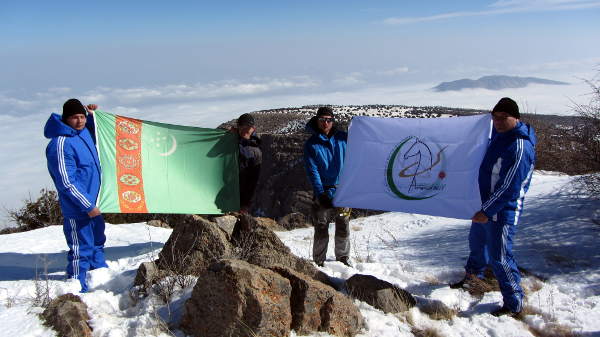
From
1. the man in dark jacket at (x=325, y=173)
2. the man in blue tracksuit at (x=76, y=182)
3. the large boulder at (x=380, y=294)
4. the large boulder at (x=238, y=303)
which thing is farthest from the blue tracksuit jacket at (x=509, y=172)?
the man in blue tracksuit at (x=76, y=182)

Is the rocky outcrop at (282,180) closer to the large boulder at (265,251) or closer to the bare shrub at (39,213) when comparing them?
the bare shrub at (39,213)

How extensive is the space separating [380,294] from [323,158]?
5.52 ft

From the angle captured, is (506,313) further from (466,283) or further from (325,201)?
(325,201)

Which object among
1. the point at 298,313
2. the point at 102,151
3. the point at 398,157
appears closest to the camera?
the point at 298,313

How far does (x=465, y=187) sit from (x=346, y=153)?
144 centimetres

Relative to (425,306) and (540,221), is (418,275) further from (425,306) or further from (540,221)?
(540,221)

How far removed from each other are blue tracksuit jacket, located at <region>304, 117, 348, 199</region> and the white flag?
139 mm

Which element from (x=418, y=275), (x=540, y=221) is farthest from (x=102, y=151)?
(x=540, y=221)

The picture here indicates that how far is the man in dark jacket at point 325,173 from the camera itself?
18.8ft

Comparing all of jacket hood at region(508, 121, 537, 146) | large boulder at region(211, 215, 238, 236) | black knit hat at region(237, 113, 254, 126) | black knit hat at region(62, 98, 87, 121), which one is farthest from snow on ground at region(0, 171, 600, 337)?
black knit hat at region(237, 113, 254, 126)

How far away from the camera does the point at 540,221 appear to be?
777 centimetres

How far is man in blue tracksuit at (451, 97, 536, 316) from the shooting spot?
4.62m

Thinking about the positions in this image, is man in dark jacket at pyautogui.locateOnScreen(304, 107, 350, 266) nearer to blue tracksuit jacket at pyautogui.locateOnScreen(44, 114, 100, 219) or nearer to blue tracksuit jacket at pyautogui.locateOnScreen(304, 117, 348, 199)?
blue tracksuit jacket at pyautogui.locateOnScreen(304, 117, 348, 199)

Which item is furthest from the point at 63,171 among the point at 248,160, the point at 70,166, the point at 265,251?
the point at 248,160
